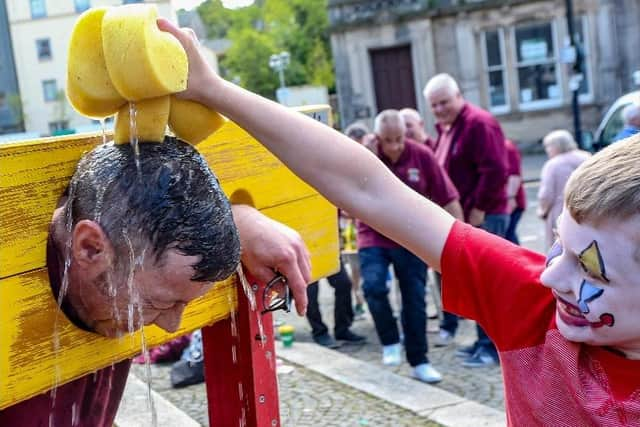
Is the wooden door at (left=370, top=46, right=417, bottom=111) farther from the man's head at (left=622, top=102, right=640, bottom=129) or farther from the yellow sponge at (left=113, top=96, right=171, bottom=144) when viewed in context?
the yellow sponge at (left=113, top=96, right=171, bottom=144)

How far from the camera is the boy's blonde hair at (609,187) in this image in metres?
1.56

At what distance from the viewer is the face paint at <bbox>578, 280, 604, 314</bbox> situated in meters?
1.64

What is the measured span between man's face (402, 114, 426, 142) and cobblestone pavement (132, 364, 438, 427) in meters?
2.32

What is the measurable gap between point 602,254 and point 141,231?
88 cm

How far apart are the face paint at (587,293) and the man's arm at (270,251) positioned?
724mm

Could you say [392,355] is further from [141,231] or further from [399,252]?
[141,231]

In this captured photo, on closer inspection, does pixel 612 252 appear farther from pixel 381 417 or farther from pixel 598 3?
pixel 598 3

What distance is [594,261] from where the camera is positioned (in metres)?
1.62

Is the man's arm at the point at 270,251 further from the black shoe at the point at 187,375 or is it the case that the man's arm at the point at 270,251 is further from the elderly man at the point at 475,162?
the elderly man at the point at 475,162

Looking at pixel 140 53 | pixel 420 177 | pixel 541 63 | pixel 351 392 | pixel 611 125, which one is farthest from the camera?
pixel 541 63

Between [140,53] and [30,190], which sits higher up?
[140,53]

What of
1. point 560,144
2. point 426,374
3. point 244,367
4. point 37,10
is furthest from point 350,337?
point 244,367

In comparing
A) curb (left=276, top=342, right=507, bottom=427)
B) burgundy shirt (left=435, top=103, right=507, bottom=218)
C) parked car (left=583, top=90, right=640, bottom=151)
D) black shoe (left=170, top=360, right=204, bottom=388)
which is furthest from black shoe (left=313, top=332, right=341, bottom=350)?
parked car (left=583, top=90, right=640, bottom=151)

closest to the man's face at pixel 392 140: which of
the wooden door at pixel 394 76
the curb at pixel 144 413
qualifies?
the curb at pixel 144 413
